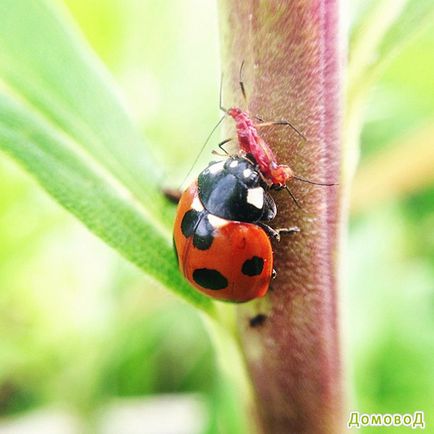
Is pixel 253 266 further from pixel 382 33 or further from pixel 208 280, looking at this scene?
pixel 382 33

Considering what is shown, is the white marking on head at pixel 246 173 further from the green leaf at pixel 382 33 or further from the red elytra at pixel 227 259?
the green leaf at pixel 382 33

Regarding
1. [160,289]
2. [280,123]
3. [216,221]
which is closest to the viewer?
[280,123]

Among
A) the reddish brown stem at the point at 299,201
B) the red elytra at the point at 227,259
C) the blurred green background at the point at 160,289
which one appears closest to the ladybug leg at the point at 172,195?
the red elytra at the point at 227,259

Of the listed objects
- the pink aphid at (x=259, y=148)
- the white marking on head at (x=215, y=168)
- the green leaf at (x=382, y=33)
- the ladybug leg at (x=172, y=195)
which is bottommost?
the white marking on head at (x=215, y=168)

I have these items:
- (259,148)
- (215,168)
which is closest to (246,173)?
(215,168)

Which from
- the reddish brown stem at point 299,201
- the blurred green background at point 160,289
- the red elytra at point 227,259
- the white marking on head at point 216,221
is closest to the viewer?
the reddish brown stem at point 299,201

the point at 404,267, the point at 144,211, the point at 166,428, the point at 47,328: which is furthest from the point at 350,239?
the point at 144,211
